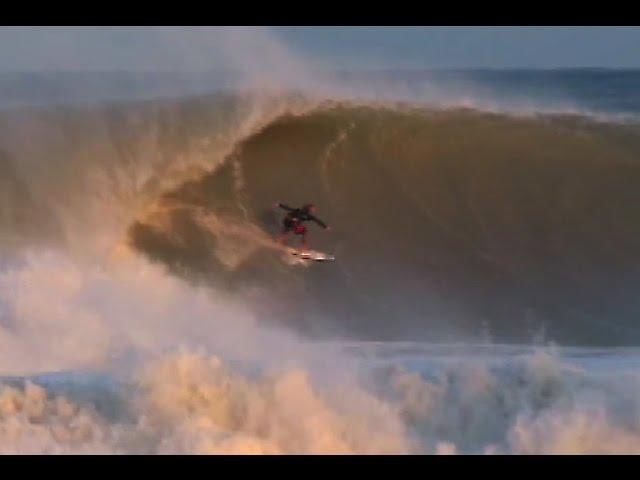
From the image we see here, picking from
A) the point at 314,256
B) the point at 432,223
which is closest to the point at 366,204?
the point at 432,223

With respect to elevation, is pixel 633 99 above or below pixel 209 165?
Result: above

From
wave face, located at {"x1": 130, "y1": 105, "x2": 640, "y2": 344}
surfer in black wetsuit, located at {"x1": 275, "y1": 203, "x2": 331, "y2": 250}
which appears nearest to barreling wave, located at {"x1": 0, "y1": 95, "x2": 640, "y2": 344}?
wave face, located at {"x1": 130, "y1": 105, "x2": 640, "y2": 344}

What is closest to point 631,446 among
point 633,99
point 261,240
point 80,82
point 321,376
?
point 321,376

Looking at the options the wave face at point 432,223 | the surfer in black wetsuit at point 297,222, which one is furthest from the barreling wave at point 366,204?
the surfer in black wetsuit at point 297,222

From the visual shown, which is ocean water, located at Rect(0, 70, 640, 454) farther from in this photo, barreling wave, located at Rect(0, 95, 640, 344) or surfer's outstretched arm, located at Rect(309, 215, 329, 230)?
surfer's outstretched arm, located at Rect(309, 215, 329, 230)

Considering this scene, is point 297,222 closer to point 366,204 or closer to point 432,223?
point 366,204

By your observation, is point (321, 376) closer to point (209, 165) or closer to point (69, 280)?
point (69, 280)
